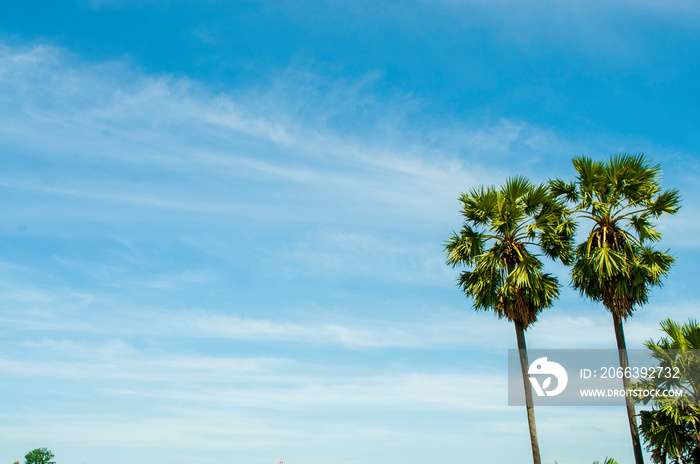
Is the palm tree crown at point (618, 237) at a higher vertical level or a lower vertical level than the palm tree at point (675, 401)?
higher

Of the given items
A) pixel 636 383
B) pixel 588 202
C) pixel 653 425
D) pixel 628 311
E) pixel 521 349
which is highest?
pixel 588 202

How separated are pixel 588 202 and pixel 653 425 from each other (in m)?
10.5

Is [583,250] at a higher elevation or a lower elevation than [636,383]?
higher

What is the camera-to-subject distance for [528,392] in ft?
80.5

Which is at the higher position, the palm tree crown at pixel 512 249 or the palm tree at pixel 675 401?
the palm tree crown at pixel 512 249

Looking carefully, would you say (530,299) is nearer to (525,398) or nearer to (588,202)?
(525,398)

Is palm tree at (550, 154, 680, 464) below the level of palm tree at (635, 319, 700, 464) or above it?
above

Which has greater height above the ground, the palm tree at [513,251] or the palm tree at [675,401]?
the palm tree at [513,251]

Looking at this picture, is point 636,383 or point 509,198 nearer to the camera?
point 636,383

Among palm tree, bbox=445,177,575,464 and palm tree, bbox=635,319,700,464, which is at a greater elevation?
palm tree, bbox=445,177,575,464

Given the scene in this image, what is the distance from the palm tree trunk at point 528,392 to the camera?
2380 cm

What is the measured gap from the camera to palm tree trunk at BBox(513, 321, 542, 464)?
78.1ft

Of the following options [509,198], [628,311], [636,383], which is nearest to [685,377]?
[636,383]

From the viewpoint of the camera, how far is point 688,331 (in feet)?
82.2
